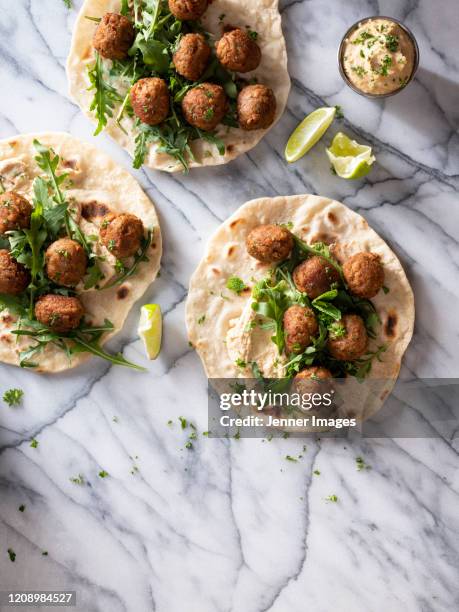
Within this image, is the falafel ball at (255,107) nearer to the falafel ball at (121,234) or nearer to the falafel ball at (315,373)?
the falafel ball at (121,234)

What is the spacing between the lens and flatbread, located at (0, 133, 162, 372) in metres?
4.85

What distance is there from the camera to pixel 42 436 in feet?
16.7

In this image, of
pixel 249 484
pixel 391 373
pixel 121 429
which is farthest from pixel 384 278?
pixel 121 429

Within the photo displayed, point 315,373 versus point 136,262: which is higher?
point 136,262

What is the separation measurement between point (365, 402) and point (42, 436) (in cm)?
258

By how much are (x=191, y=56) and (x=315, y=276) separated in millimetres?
1783

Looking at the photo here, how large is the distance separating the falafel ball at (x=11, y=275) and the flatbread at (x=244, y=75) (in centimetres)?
120

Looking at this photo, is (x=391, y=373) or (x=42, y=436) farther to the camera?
(x=42, y=436)

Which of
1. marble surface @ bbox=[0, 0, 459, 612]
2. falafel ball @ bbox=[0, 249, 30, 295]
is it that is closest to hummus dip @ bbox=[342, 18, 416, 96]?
marble surface @ bbox=[0, 0, 459, 612]

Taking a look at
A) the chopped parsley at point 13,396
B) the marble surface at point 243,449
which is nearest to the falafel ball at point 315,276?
the marble surface at point 243,449

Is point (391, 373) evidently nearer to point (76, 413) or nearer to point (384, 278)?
point (384, 278)

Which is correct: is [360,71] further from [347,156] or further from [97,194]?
[97,194]

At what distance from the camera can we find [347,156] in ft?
15.5

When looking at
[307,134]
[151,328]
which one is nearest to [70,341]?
[151,328]
